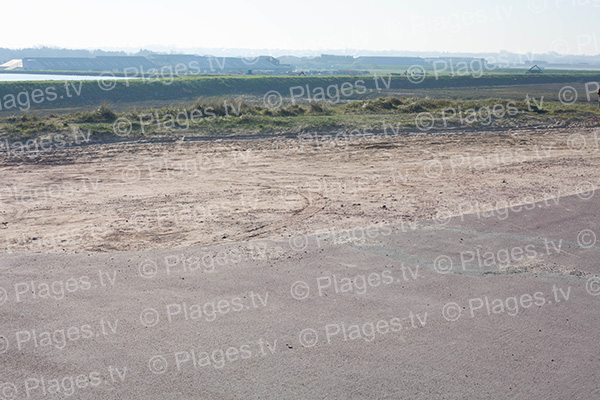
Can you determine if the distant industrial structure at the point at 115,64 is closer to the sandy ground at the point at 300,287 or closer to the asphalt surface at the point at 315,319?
the sandy ground at the point at 300,287

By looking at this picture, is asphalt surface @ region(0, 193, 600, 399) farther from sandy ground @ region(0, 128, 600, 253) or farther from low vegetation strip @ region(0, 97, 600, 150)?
low vegetation strip @ region(0, 97, 600, 150)

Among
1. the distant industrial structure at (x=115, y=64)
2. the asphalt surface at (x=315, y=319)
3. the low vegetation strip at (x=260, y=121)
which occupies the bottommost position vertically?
the asphalt surface at (x=315, y=319)

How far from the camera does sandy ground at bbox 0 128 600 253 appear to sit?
9.61 metres

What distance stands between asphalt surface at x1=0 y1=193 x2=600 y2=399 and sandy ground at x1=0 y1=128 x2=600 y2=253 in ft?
3.67

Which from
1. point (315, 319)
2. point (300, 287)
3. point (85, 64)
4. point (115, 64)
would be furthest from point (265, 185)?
point (85, 64)

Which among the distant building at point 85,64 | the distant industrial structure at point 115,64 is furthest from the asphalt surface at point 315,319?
the distant building at point 85,64

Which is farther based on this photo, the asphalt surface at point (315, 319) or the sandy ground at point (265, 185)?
the sandy ground at point (265, 185)

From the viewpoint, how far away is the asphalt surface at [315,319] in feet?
16.7

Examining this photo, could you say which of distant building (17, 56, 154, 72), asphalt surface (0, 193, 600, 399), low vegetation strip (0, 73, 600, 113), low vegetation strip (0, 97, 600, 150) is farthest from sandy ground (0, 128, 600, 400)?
distant building (17, 56, 154, 72)

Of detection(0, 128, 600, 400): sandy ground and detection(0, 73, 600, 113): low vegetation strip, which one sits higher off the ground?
detection(0, 73, 600, 113): low vegetation strip

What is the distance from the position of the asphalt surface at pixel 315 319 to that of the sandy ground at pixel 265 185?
1.12 meters

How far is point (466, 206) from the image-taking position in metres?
10.6

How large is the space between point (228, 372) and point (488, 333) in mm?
3086

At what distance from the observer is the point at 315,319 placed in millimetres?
6195
